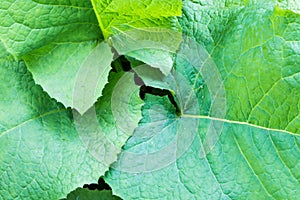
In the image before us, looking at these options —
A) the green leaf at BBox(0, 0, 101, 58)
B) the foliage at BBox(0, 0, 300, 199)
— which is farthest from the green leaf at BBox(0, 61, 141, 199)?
the green leaf at BBox(0, 0, 101, 58)

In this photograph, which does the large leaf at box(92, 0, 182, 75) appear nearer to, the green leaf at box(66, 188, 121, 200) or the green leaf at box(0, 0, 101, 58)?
the green leaf at box(0, 0, 101, 58)

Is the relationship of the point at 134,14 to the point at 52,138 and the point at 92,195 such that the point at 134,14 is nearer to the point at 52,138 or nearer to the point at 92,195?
the point at 52,138

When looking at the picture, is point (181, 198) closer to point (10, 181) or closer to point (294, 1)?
point (10, 181)

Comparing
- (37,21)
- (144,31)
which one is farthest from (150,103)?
(37,21)

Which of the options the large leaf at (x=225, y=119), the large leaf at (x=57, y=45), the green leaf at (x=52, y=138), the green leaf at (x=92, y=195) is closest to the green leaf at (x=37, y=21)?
the large leaf at (x=57, y=45)

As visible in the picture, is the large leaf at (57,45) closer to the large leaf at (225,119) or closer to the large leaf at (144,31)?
the large leaf at (144,31)

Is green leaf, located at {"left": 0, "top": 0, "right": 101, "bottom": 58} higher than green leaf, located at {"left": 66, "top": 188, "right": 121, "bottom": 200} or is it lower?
higher
